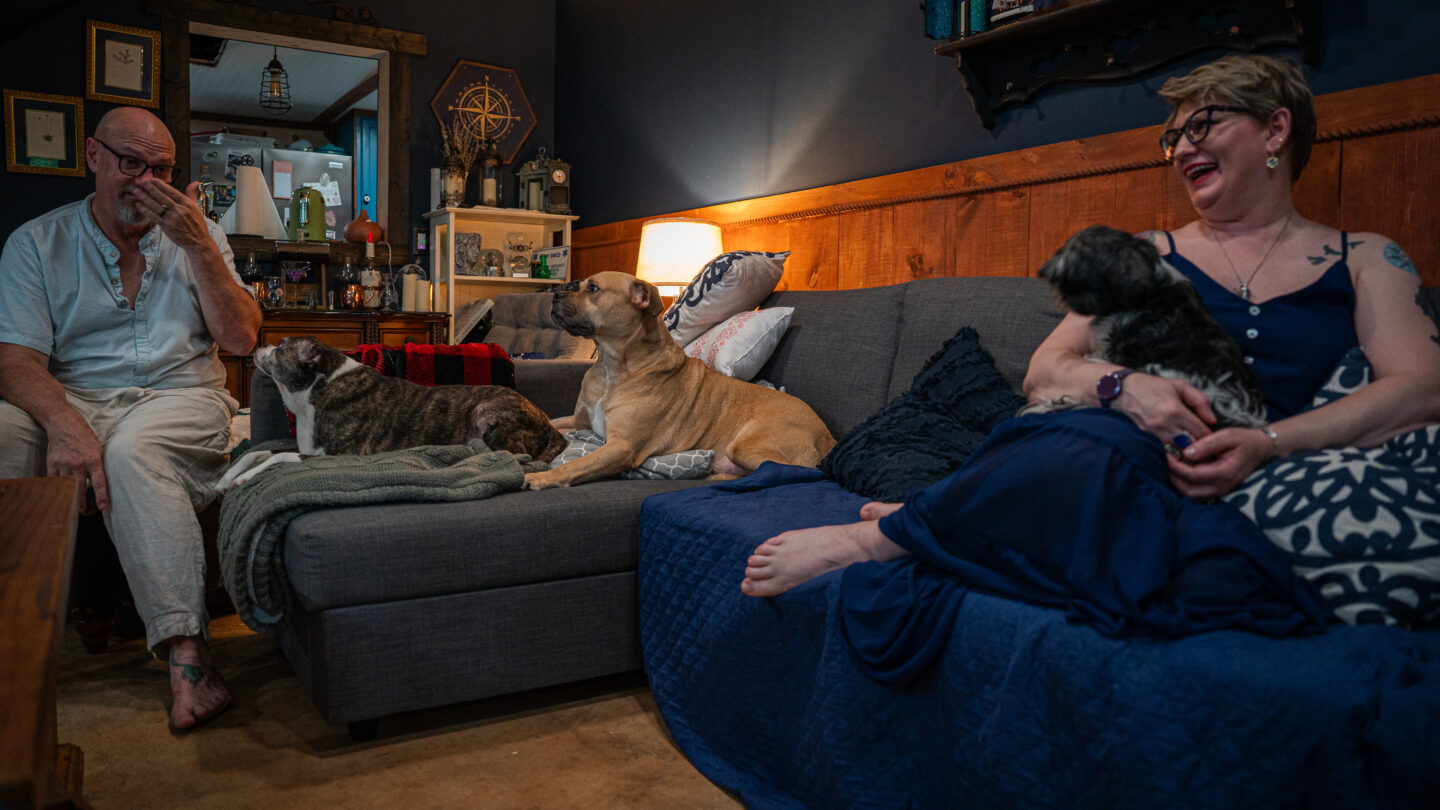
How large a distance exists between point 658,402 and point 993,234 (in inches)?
51.0

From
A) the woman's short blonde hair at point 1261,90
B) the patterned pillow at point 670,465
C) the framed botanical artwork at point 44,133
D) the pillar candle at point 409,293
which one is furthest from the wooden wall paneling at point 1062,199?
the framed botanical artwork at point 44,133

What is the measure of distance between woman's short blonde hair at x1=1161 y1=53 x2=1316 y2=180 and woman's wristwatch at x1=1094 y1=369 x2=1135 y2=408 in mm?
532

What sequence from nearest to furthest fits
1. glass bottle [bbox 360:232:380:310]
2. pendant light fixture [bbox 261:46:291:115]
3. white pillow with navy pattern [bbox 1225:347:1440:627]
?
white pillow with navy pattern [bbox 1225:347:1440:627] → glass bottle [bbox 360:232:380:310] → pendant light fixture [bbox 261:46:291:115]

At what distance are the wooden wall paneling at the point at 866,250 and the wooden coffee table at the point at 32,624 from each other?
110 inches

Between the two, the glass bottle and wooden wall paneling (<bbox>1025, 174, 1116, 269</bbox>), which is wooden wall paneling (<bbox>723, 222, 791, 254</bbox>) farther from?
the glass bottle

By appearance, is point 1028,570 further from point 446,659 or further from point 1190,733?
point 446,659

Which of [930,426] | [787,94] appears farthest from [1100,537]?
[787,94]

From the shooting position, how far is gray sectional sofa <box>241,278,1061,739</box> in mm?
1940

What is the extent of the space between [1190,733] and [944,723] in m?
0.37

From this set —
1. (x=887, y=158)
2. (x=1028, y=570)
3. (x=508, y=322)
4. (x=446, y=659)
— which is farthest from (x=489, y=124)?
(x=1028, y=570)

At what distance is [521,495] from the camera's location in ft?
7.23

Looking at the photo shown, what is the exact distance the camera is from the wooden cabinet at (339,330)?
4.90 metres

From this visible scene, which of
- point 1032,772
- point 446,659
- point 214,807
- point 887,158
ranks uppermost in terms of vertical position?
point 887,158

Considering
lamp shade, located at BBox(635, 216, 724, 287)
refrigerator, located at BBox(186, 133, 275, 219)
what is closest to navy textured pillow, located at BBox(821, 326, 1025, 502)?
lamp shade, located at BBox(635, 216, 724, 287)
